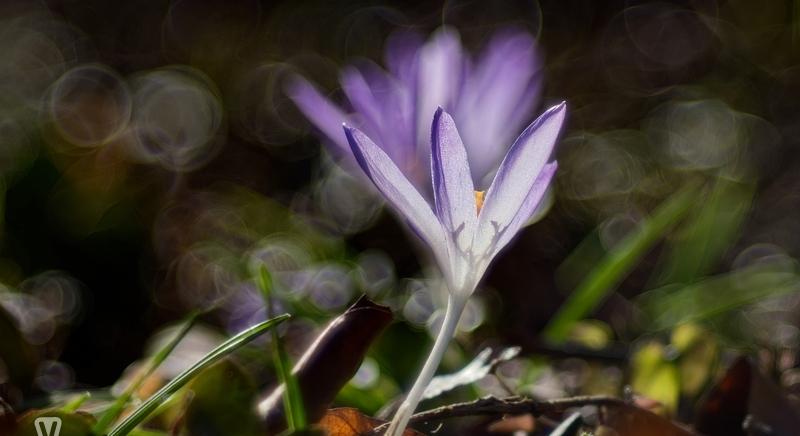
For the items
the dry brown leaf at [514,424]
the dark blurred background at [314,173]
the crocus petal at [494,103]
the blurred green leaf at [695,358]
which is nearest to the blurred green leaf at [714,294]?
the dark blurred background at [314,173]

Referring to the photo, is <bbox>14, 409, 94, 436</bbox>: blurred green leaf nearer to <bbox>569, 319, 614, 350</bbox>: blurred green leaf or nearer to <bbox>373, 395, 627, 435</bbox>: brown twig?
<bbox>373, 395, 627, 435</bbox>: brown twig

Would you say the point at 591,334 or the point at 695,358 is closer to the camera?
the point at 695,358

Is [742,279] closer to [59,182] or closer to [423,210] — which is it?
[423,210]

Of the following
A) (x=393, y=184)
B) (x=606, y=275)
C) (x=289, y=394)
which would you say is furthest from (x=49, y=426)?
(x=606, y=275)

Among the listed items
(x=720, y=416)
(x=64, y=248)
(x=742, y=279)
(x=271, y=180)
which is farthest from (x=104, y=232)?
(x=720, y=416)

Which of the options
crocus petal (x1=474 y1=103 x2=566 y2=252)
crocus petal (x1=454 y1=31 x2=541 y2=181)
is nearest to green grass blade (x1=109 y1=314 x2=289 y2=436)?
crocus petal (x1=474 y1=103 x2=566 y2=252)

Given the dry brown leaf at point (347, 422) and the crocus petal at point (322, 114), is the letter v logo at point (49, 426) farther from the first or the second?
the crocus petal at point (322, 114)

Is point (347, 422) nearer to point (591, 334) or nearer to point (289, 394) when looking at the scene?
point (289, 394)

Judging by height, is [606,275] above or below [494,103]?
below
